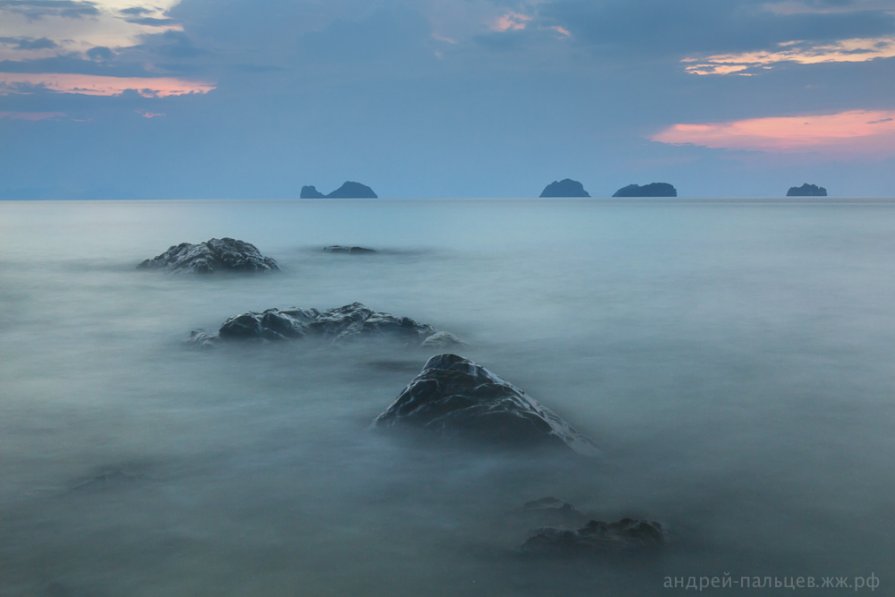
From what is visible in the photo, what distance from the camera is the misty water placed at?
5.11 meters

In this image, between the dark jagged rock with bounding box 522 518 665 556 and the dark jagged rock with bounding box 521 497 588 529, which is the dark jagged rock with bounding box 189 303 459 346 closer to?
the dark jagged rock with bounding box 521 497 588 529

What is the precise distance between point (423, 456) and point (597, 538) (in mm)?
2253

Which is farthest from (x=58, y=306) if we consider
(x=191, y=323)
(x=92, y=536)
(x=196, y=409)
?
(x=92, y=536)

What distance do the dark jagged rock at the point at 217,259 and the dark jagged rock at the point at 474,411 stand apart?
637 inches

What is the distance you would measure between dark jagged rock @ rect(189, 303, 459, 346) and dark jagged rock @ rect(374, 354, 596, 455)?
14.0ft

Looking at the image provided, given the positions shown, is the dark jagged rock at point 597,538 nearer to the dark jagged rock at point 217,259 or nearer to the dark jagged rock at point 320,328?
the dark jagged rock at point 320,328

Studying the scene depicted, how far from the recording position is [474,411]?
7660 mm

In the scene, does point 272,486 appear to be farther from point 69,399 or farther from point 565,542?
point 69,399

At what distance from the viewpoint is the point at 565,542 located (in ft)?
17.1

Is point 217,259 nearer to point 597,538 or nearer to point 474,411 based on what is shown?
point 474,411

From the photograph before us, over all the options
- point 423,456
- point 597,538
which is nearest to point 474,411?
point 423,456

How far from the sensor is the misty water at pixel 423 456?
5109 millimetres

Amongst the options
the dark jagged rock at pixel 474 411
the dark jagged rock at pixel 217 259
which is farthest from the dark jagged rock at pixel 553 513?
the dark jagged rock at pixel 217 259

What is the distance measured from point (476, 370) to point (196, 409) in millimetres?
3581
